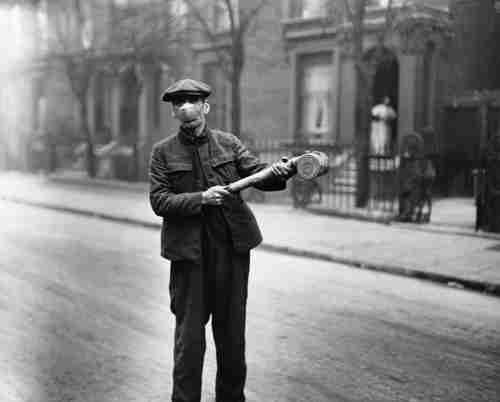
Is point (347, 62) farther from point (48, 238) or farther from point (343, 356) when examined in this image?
point (343, 356)

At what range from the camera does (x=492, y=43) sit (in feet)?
39.7

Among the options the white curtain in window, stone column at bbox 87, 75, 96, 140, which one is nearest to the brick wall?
the white curtain in window

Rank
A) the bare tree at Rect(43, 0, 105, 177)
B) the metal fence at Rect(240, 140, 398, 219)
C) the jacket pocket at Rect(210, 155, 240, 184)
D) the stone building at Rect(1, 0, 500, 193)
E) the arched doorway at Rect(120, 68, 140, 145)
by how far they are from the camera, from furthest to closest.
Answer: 1. the arched doorway at Rect(120, 68, 140, 145)
2. the bare tree at Rect(43, 0, 105, 177)
3. the stone building at Rect(1, 0, 500, 193)
4. the metal fence at Rect(240, 140, 398, 219)
5. the jacket pocket at Rect(210, 155, 240, 184)

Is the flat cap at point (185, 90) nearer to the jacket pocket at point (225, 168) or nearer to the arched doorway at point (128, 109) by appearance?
the jacket pocket at point (225, 168)

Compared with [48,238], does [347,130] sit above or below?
above

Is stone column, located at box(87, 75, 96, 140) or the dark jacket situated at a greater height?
stone column, located at box(87, 75, 96, 140)

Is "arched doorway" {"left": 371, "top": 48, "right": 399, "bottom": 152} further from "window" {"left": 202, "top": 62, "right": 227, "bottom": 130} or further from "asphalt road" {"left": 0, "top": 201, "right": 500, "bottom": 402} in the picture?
"asphalt road" {"left": 0, "top": 201, "right": 500, "bottom": 402}

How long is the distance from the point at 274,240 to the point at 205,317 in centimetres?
731

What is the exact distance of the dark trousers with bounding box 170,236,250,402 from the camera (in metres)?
3.95

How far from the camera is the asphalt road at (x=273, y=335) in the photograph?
15.4 ft

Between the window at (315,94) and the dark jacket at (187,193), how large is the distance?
17133 millimetres

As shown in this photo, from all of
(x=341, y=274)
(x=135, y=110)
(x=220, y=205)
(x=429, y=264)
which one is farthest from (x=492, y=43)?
(x=135, y=110)

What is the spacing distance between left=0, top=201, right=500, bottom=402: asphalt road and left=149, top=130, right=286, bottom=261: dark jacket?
1.19m

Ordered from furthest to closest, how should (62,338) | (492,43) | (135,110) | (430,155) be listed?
(135,110), (430,155), (492,43), (62,338)
